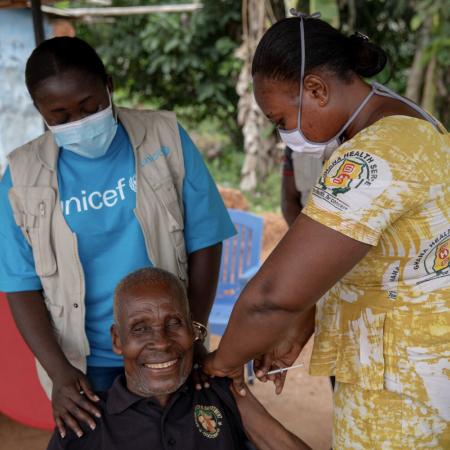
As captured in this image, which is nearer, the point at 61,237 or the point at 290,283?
the point at 290,283

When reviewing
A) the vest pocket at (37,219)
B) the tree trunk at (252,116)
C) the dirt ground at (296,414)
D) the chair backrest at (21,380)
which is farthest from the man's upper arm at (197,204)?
the tree trunk at (252,116)

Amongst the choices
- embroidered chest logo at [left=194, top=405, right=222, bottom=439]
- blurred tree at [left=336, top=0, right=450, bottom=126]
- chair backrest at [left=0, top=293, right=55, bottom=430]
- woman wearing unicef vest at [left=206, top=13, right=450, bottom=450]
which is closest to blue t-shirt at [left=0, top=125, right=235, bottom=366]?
embroidered chest logo at [left=194, top=405, right=222, bottom=439]

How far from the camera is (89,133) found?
1.84 metres

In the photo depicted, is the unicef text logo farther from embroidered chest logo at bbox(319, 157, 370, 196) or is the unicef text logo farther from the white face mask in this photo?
embroidered chest logo at bbox(319, 157, 370, 196)

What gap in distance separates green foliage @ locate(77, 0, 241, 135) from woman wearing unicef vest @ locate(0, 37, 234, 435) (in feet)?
23.7

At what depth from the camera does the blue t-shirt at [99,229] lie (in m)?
1.90

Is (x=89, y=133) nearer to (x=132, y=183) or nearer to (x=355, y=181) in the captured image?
(x=132, y=183)

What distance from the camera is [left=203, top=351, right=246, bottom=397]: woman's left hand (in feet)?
5.29

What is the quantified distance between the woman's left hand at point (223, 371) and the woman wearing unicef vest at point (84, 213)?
30 cm

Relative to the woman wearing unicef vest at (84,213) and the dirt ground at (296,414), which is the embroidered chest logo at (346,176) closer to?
the woman wearing unicef vest at (84,213)

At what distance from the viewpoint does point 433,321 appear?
4.70 ft

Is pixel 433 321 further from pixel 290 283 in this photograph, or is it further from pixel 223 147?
pixel 223 147

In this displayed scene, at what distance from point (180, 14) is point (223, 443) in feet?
27.3

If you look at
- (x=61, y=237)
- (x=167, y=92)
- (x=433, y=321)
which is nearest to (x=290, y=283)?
(x=433, y=321)
